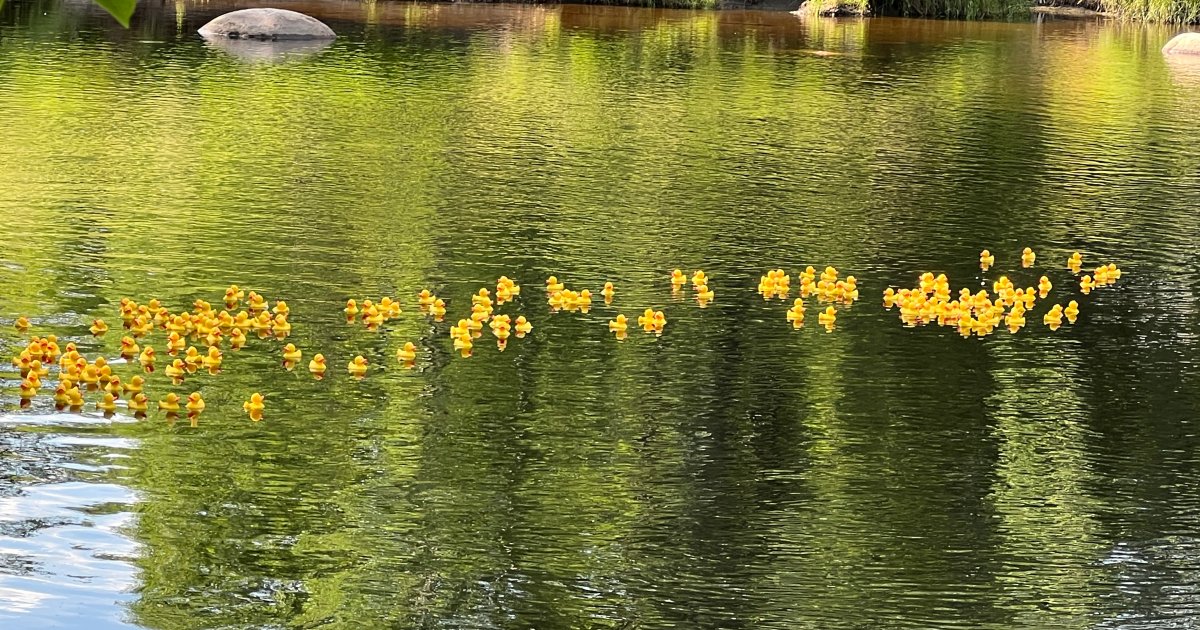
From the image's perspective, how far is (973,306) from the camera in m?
9.27

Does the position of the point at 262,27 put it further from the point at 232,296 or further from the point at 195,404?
the point at 195,404

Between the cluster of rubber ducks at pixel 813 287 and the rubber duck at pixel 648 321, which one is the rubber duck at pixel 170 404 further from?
the cluster of rubber ducks at pixel 813 287

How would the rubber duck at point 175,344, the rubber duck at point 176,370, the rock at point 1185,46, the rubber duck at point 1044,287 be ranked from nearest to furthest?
the rubber duck at point 176,370 < the rubber duck at point 175,344 < the rubber duck at point 1044,287 < the rock at point 1185,46

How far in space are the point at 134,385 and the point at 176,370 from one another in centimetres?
32

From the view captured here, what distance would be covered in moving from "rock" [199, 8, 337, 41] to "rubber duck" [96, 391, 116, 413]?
1801 centimetres

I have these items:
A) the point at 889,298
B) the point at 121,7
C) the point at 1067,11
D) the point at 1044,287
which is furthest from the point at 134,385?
the point at 1067,11

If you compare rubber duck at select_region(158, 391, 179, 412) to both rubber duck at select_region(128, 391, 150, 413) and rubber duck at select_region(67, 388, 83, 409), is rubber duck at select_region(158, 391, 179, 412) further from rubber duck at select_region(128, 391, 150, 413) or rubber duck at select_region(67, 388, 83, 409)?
rubber duck at select_region(67, 388, 83, 409)

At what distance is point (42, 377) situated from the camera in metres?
7.31

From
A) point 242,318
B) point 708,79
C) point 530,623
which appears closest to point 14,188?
point 242,318

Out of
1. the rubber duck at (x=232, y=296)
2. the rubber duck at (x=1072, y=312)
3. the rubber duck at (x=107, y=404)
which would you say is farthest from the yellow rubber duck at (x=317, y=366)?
the rubber duck at (x=1072, y=312)

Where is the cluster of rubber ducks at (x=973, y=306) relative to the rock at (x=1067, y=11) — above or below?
below

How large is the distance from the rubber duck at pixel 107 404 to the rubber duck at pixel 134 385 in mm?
107

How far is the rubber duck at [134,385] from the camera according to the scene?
23.3ft

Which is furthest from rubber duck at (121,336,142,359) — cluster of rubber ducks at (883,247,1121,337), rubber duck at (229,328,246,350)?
cluster of rubber ducks at (883,247,1121,337)
